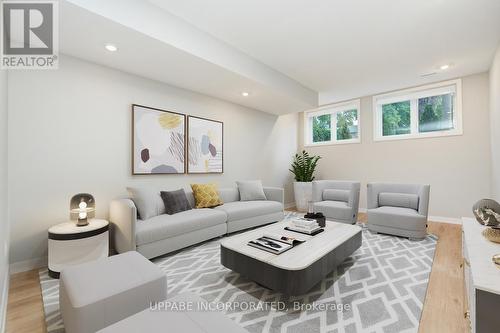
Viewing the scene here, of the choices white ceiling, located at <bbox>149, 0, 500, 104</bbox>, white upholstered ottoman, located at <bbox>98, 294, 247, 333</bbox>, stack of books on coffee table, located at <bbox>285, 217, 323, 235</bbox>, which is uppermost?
white ceiling, located at <bbox>149, 0, 500, 104</bbox>

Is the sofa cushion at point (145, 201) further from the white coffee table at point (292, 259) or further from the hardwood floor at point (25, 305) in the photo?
the white coffee table at point (292, 259)

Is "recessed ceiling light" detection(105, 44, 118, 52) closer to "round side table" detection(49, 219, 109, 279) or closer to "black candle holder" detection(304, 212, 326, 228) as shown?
"round side table" detection(49, 219, 109, 279)

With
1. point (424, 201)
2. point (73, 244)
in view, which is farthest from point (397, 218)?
point (73, 244)

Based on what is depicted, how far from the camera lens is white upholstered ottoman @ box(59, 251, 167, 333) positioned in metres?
1.27

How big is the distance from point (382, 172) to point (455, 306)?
353 centimetres

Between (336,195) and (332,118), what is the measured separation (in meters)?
2.39

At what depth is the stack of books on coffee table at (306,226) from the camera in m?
2.43

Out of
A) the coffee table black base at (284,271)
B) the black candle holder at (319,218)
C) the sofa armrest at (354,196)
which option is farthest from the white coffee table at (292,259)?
the sofa armrest at (354,196)

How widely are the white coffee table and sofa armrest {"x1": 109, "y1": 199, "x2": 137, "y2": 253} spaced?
3.54 ft

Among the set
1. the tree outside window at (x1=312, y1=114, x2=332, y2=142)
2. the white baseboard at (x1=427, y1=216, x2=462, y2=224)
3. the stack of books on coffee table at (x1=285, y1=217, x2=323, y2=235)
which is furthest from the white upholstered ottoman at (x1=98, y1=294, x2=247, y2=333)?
the tree outside window at (x1=312, y1=114, x2=332, y2=142)

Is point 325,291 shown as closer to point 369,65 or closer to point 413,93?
point 369,65

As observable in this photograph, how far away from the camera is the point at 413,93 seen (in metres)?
4.61

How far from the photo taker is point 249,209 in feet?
12.1

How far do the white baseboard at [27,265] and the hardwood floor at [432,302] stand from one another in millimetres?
76
